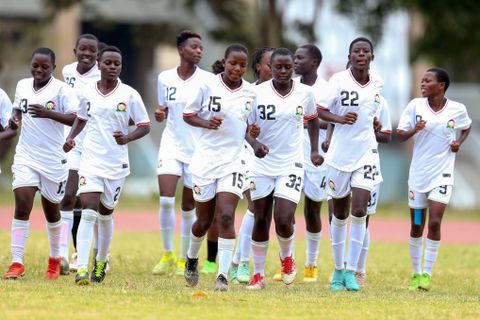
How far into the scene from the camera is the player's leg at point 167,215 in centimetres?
1563

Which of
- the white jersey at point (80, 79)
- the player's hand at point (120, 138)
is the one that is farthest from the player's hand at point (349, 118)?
the white jersey at point (80, 79)

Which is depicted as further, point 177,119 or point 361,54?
point 177,119

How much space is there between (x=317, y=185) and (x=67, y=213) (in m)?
3.14

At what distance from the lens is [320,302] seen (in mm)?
12195

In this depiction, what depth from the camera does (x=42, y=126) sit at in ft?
45.4

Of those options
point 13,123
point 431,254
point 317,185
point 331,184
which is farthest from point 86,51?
point 431,254

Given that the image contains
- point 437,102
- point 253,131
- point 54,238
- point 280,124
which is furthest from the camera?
point 437,102

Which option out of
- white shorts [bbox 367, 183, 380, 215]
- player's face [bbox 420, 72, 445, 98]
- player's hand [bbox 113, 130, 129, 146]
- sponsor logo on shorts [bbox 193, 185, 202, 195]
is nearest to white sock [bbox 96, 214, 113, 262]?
player's hand [bbox 113, 130, 129, 146]

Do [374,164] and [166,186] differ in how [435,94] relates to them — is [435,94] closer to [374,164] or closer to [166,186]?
[374,164]

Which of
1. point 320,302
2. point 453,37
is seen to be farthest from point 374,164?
point 453,37

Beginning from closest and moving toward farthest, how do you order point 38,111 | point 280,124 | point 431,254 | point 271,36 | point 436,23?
point 280,124, point 38,111, point 431,254, point 436,23, point 271,36

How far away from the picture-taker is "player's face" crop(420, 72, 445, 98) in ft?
48.4

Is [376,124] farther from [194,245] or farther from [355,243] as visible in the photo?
[194,245]

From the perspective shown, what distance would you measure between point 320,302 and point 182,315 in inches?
77.2
